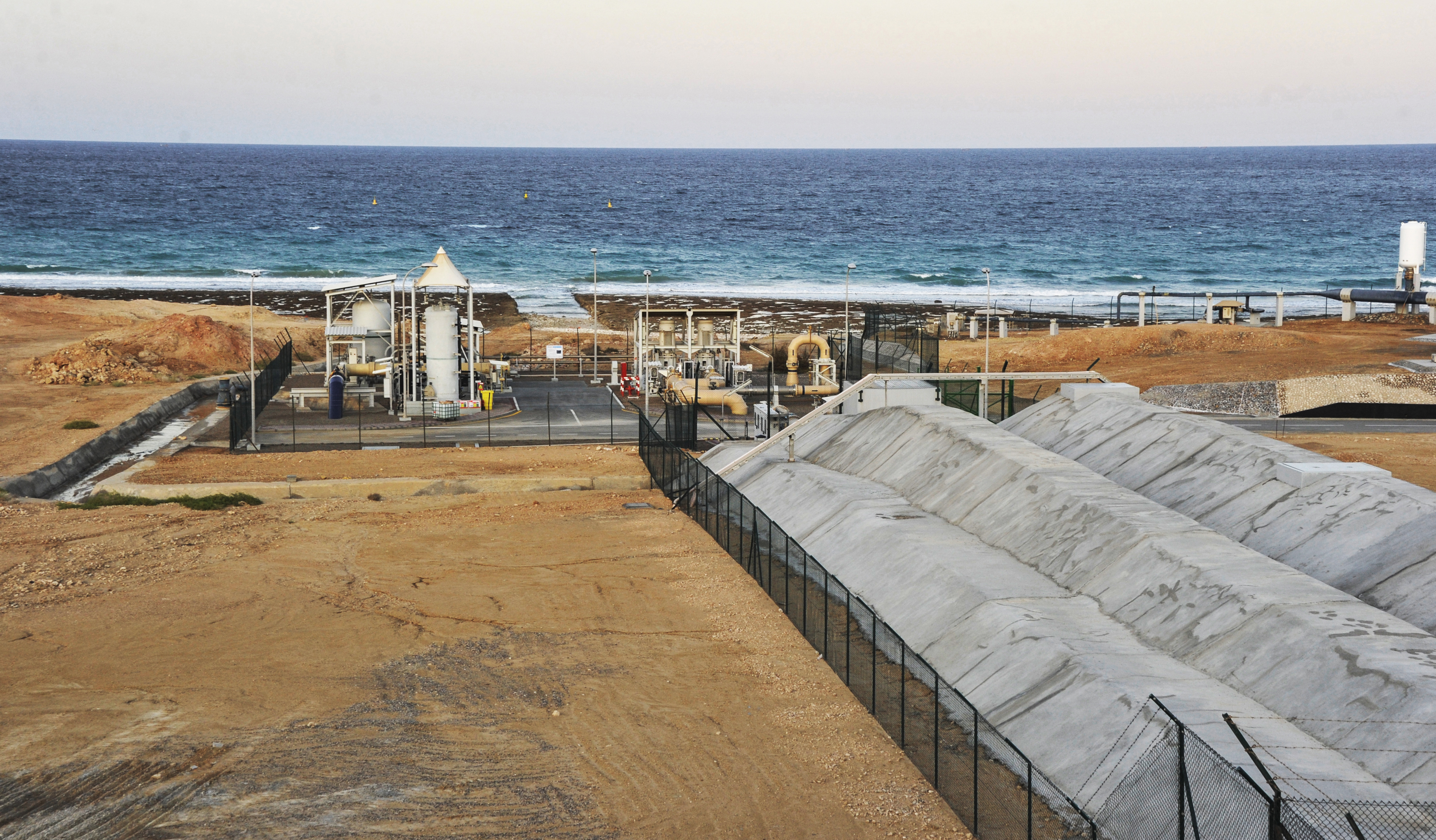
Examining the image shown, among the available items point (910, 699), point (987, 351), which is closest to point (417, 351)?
point (987, 351)

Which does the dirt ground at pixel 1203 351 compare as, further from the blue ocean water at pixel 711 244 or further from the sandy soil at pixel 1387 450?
the blue ocean water at pixel 711 244

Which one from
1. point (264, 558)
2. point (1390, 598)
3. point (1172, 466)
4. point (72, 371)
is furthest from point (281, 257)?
point (1390, 598)

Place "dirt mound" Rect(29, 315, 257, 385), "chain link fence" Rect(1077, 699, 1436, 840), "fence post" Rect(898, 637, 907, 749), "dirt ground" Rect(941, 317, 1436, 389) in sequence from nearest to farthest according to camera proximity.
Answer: "chain link fence" Rect(1077, 699, 1436, 840), "fence post" Rect(898, 637, 907, 749), "dirt mound" Rect(29, 315, 257, 385), "dirt ground" Rect(941, 317, 1436, 389)

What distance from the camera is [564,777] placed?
1656 cm

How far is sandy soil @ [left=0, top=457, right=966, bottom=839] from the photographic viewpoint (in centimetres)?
1573

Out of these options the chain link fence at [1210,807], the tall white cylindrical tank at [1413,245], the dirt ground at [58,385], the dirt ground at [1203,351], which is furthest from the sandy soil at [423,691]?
the tall white cylindrical tank at [1413,245]

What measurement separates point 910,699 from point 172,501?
21425mm

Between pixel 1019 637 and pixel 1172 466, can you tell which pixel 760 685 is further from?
pixel 1172 466

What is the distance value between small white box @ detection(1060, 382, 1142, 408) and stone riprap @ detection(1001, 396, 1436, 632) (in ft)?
2.05

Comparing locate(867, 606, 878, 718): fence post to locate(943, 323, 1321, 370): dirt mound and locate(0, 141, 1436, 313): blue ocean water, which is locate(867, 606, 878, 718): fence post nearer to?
locate(943, 323, 1321, 370): dirt mound

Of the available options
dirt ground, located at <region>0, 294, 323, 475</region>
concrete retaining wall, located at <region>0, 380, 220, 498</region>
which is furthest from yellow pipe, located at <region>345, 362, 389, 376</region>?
dirt ground, located at <region>0, 294, 323, 475</region>

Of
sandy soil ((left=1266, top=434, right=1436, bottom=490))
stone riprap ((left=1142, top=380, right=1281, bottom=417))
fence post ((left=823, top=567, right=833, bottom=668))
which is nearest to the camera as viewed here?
fence post ((left=823, top=567, right=833, bottom=668))

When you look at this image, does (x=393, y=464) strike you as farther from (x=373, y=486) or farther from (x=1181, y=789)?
(x=1181, y=789)

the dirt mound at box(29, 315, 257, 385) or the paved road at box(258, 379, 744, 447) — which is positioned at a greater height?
the dirt mound at box(29, 315, 257, 385)
